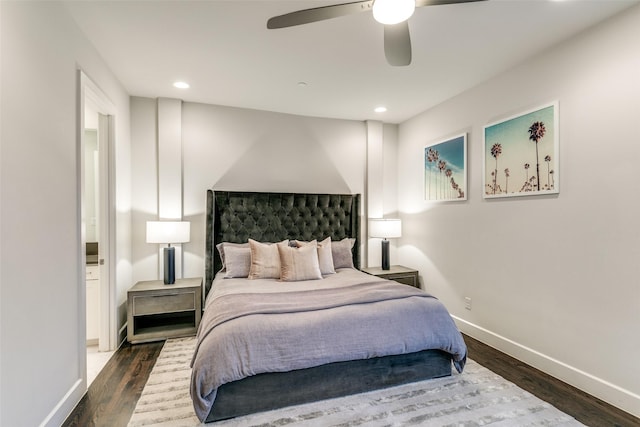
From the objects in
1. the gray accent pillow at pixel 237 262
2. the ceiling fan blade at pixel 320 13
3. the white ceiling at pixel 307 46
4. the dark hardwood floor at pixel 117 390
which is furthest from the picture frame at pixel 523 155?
the dark hardwood floor at pixel 117 390

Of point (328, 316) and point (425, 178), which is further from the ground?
point (425, 178)

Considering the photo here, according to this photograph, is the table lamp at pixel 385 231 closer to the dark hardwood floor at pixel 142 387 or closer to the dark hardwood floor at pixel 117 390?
the dark hardwood floor at pixel 142 387

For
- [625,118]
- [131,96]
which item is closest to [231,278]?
[131,96]

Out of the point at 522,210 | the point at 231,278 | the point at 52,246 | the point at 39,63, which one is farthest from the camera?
the point at 231,278

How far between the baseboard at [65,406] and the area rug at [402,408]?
0.41 metres

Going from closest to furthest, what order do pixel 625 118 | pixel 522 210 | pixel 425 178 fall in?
pixel 625 118 → pixel 522 210 → pixel 425 178

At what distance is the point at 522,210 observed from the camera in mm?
2850

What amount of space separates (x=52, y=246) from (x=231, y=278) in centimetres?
165

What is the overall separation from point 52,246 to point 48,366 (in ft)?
2.32

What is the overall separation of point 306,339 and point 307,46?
226cm

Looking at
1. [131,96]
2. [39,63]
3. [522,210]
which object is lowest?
[522,210]

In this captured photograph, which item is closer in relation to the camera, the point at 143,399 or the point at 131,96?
the point at 143,399

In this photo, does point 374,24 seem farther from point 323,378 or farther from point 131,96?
point 131,96

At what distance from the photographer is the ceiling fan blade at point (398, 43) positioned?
182 centimetres
